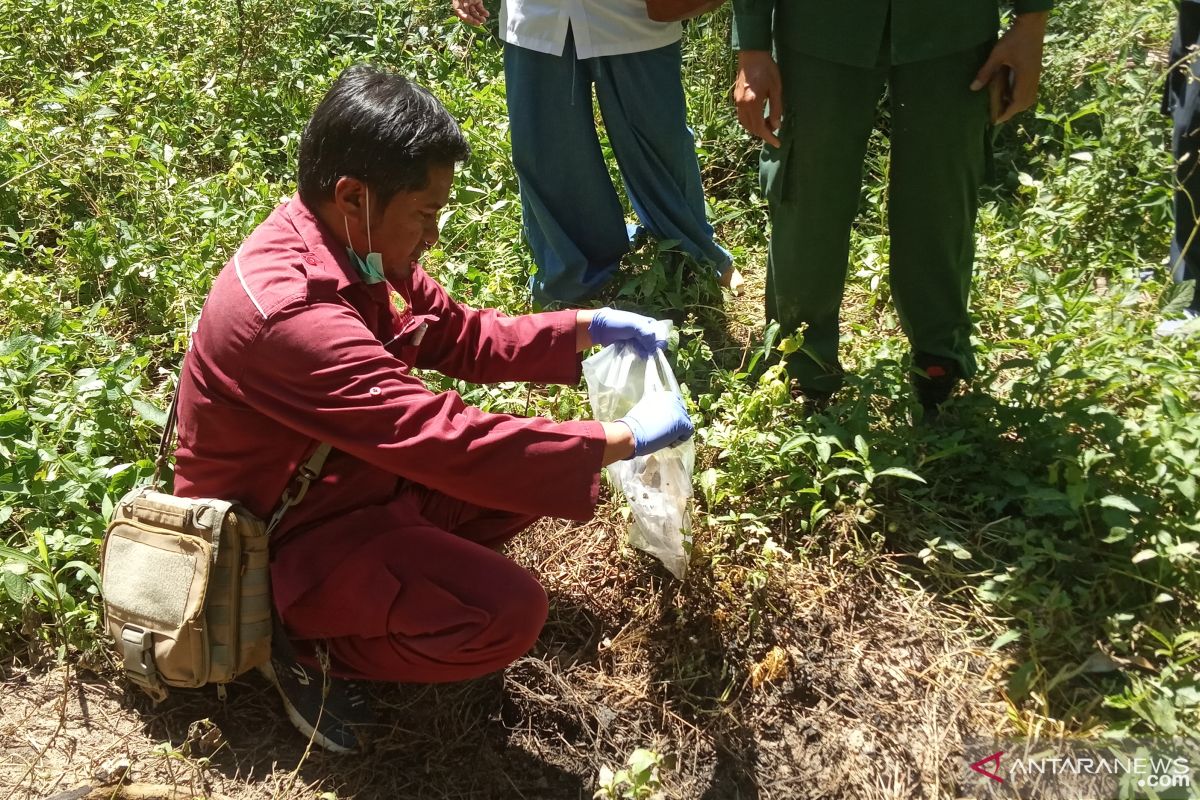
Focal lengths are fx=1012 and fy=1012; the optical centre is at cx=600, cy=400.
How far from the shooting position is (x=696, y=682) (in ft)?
7.66

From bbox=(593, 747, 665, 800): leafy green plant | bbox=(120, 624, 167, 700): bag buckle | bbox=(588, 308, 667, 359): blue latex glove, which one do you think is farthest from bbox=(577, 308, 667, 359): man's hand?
bbox=(120, 624, 167, 700): bag buckle

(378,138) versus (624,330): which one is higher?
(378,138)

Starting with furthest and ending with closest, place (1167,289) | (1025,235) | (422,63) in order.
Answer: (422,63) → (1025,235) → (1167,289)

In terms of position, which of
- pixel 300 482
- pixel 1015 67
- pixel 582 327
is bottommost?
pixel 300 482

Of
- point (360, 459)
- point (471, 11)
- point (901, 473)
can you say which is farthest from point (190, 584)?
point (471, 11)

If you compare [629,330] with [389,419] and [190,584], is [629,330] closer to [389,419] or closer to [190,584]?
[389,419]

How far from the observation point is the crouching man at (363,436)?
182 centimetres

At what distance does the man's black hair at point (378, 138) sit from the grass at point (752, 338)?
107 cm

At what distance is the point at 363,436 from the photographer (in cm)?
182

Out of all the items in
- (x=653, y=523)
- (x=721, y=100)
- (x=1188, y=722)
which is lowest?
(x=1188, y=722)

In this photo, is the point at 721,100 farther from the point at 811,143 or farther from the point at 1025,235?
the point at 811,143

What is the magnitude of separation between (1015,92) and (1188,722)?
1400mm

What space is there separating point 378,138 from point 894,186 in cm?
135

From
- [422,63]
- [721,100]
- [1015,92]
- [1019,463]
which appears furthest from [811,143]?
[422,63]
